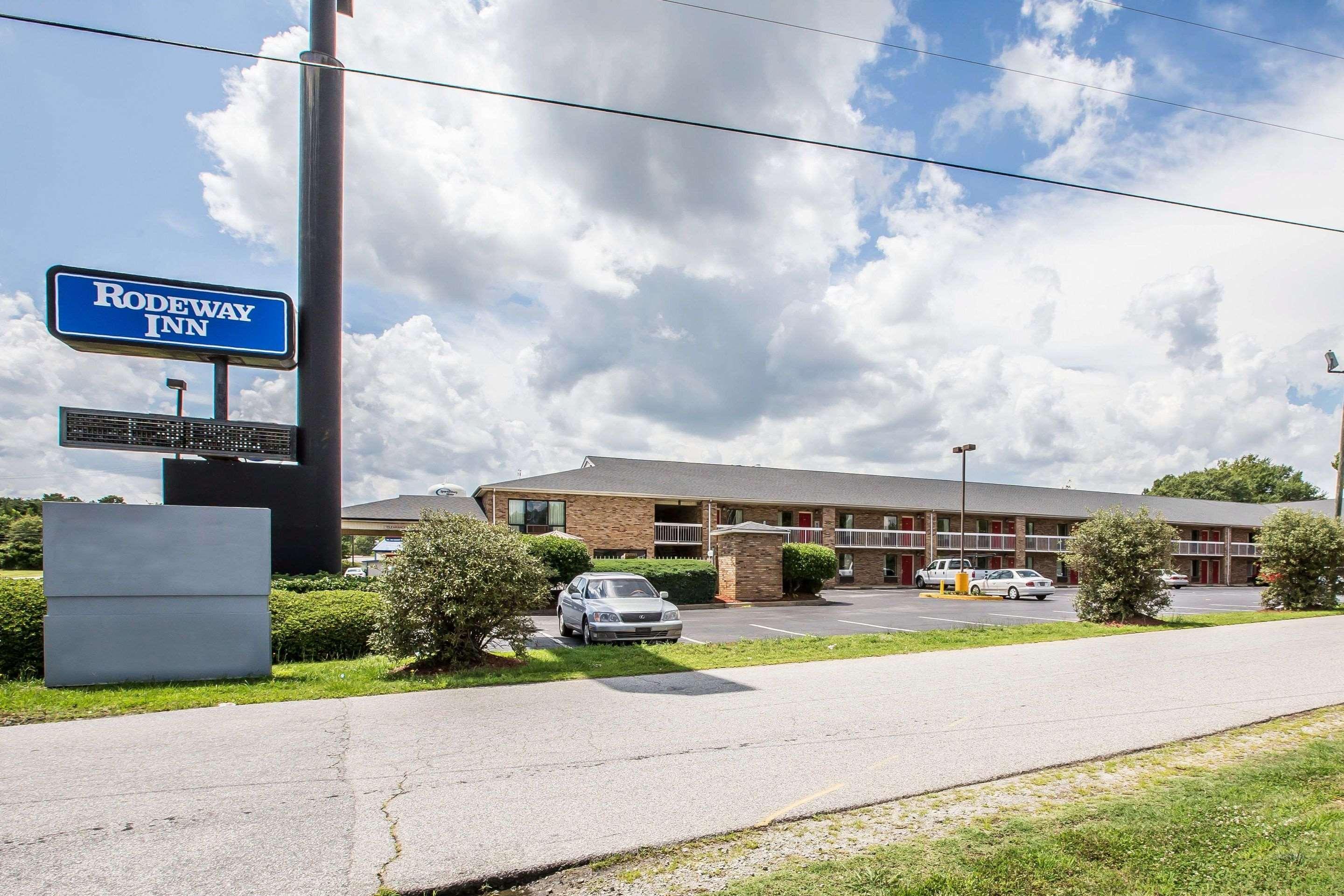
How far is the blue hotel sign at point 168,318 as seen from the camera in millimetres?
12461

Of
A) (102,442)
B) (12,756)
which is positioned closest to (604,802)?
(12,756)

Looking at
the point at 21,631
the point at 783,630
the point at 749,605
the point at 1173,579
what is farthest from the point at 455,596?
the point at 1173,579

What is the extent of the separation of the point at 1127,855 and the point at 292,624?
10.9 meters

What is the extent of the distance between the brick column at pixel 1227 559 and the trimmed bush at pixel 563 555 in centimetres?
4803

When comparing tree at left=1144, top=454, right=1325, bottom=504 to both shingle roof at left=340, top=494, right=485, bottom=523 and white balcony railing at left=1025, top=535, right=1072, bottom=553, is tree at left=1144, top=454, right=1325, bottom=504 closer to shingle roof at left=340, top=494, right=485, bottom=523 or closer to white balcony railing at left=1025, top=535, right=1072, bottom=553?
white balcony railing at left=1025, top=535, right=1072, bottom=553

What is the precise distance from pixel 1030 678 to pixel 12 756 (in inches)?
423

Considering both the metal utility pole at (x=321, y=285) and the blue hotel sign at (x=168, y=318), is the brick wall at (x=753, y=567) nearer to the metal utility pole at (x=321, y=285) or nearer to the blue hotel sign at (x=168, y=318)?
the metal utility pole at (x=321, y=285)

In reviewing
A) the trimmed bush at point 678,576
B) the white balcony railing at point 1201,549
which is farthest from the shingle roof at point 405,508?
the white balcony railing at point 1201,549

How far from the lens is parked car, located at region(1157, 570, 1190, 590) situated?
1684 cm

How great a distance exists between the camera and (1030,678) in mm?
9750

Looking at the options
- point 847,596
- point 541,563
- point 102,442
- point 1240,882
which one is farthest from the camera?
point 847,596

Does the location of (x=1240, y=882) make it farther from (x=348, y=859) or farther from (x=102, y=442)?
(x=102, y=442)

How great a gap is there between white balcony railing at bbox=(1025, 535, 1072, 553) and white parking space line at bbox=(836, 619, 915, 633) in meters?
30.7

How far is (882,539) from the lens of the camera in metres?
40.8
